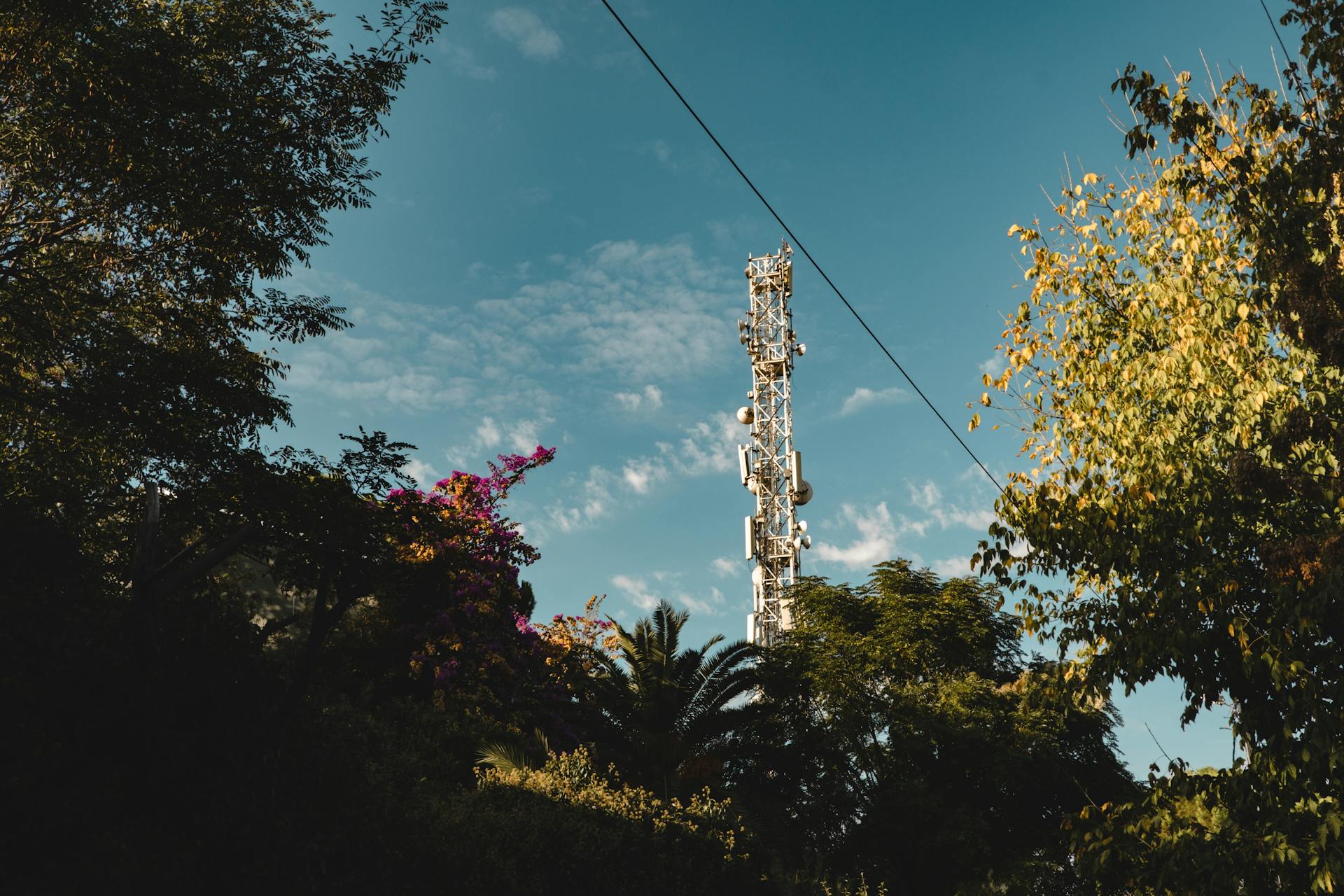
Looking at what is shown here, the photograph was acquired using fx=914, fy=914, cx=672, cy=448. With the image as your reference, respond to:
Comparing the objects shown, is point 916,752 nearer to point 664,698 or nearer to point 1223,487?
point 664,698

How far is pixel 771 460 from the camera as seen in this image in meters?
31.0

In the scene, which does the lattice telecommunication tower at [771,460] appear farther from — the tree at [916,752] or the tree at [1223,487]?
the tree at [1223,487]

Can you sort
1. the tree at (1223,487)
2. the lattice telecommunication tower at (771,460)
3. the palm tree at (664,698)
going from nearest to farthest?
the tree at (1223,487) < the palm tree at (664,698) < the lattice telecommunication tower at (771,460)

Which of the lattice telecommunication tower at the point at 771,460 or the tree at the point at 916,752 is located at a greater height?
the lattice telecommunication tower at the point at 771,460

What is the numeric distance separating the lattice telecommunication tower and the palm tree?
23.2ft

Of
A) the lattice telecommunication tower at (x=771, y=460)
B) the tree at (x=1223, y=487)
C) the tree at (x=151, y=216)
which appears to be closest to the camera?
the tree at (x=1223, y=487)

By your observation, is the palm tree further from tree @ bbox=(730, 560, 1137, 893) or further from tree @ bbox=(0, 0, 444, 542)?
tree @ bbox=(0, 0, 444, 542)

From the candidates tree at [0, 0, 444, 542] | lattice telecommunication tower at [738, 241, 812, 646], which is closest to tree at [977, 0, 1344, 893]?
tree at [0, 0, 444, 542]

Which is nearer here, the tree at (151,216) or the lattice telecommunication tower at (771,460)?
the tree at (151,216)

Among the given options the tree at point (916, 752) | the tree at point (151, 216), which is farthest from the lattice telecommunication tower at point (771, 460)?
the tree at point (151, 216)

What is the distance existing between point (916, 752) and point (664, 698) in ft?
21.4

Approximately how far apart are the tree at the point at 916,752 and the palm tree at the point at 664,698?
4.20ft

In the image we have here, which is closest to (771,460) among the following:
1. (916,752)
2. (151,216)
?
(916,752)

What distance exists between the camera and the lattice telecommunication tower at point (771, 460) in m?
29.5
